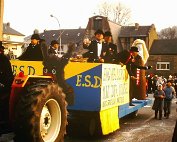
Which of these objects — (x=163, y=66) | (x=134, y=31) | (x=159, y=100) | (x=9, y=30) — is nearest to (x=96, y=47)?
(x=159, y=100)

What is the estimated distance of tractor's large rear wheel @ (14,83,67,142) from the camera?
206 inches

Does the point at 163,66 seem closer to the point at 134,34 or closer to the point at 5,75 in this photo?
the point at 134,34

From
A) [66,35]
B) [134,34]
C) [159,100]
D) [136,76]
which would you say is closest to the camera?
[136,76]

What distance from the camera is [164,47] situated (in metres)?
63.1

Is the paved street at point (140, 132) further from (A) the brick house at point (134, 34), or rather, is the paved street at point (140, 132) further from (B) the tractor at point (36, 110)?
(A) the brick house at point (134, 34)

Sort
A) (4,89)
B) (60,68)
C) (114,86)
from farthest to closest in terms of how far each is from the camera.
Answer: (114,86) → (60,68) → (4,89)

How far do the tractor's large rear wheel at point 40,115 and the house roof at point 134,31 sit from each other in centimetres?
5912

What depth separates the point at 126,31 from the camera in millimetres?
66000

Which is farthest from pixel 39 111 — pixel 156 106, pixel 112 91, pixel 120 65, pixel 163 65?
pixel 163 65

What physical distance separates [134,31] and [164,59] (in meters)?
8.19

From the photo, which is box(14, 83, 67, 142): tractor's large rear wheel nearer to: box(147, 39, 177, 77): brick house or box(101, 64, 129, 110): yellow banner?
box(101, 64, 129, 110): yellow banner

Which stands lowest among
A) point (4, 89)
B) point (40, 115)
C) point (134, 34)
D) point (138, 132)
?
point (138, 132)

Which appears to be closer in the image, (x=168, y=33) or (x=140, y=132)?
(x=140, y=132)

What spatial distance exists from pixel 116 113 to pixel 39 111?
3.72m
